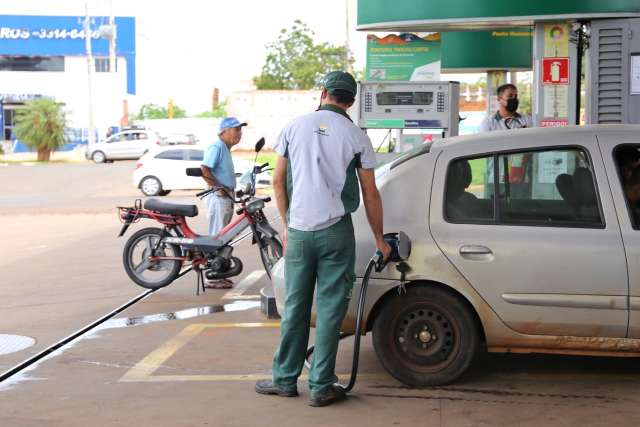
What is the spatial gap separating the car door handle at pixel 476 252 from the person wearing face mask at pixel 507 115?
16.2 feet

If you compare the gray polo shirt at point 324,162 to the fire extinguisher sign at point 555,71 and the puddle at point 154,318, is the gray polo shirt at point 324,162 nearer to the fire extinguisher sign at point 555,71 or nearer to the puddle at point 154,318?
the puddle at point 154,318

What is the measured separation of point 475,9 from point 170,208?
4.04m

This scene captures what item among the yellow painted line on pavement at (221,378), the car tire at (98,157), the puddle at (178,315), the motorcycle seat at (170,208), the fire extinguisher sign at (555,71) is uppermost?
the fire extinguisher sign at (555,71)

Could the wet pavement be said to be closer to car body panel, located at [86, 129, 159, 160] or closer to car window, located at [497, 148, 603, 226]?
car window, located at [497, 148, 603, 226]

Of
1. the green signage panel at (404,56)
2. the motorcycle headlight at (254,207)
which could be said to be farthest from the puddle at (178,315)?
the green signage panel at (404,56)

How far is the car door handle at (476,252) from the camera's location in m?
6.52

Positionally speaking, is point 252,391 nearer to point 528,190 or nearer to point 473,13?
point 528,190

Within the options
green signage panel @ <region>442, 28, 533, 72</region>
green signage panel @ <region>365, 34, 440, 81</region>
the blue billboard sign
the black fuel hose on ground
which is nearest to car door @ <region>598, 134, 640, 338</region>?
the black fuel hose on ground

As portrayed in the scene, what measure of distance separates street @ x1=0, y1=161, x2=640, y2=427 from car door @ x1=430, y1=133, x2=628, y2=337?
0.54 meters

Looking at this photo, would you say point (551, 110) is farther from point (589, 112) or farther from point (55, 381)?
point (55, 381)

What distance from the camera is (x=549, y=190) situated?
6.61 m

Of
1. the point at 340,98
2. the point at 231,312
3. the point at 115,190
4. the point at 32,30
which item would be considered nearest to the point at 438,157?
the point at 340,98

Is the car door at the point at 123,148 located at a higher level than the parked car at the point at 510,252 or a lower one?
lower

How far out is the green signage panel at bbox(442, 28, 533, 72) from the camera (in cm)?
2242
